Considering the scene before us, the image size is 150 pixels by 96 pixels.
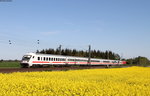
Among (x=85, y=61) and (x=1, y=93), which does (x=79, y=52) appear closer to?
(x=85, y=61)

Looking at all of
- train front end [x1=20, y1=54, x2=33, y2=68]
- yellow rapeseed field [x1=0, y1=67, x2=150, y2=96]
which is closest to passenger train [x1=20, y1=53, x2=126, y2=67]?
train front end [x1=20, y1=54, x2=33, y2=68]

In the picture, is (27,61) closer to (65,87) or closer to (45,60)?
(45,60)

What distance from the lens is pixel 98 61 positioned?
74.6m

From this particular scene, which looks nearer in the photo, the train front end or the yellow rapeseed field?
the yellow rapeseed field

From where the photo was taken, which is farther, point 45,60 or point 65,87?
point 45,60

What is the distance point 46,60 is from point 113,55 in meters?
116

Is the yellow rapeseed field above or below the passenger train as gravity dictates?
below

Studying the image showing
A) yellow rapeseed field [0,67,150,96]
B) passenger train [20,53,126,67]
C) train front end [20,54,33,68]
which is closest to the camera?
yellow rapeseed field [0,67,150,96]

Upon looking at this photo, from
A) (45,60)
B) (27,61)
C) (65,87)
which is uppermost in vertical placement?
(45,60)

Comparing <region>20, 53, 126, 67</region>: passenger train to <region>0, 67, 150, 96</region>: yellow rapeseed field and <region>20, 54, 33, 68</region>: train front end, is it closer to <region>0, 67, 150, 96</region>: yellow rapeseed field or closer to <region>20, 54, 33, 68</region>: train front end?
<region>20, 54, 33, 68</region>: train front end

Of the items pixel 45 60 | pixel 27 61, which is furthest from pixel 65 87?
pixel 45 60

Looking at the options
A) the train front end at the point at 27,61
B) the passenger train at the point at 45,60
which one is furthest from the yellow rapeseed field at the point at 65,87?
the passenger train at the point at 45,60

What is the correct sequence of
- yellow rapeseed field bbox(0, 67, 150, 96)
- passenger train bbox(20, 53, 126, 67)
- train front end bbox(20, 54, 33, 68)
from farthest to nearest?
passenger train bbox(20, 53, 126, 67)
train front end bbox(20, 54, 33, 68)
yellow rapeseed field bbox(0, 67, 150, 96)

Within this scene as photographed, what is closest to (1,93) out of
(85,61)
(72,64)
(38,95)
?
(38,95)
